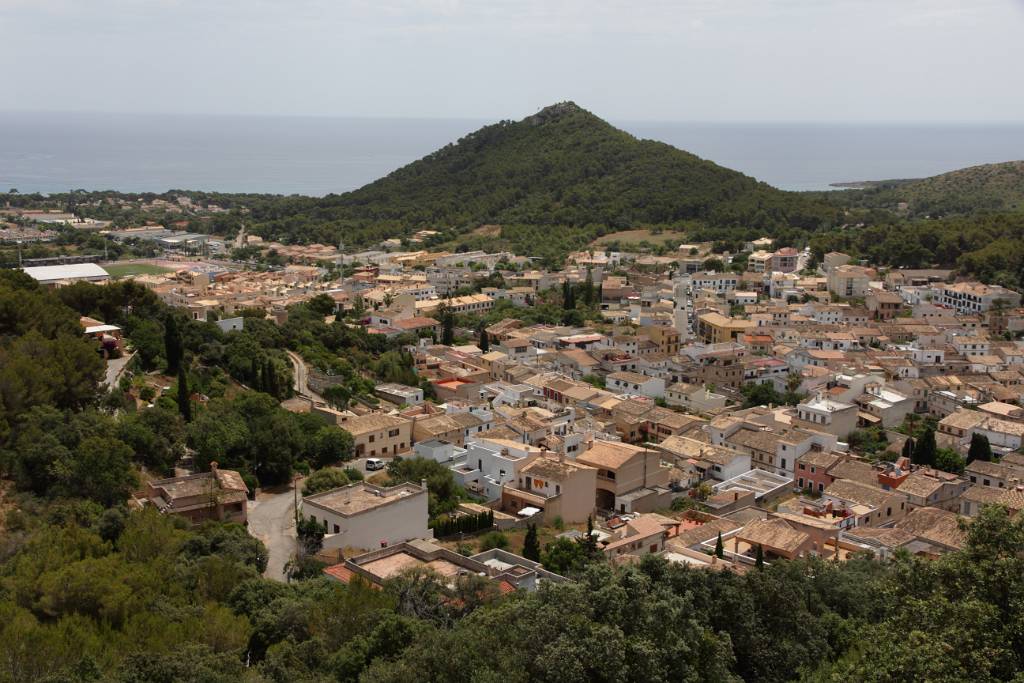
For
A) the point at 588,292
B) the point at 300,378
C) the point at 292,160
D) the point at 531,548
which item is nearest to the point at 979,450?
the point at 531,548

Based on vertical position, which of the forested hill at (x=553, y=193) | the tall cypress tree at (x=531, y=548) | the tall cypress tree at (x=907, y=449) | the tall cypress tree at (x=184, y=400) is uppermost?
the forested hill at (x=553, y=193)

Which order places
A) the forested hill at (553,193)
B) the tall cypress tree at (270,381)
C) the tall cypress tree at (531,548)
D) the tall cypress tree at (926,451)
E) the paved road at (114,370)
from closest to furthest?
1. the tall cypress tree at (531,548)
2. the paved road at (114,370)
3. the tall cypress tree at (926,451)
4. the tall cypress tree at (270,381)
5. the forested hill at (553,193)

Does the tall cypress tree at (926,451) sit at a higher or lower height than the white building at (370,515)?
lower

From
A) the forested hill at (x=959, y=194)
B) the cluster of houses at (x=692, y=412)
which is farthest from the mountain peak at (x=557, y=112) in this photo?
the cluster of houses at (x=692, y=412)

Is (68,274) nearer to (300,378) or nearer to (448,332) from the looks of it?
(448,332)

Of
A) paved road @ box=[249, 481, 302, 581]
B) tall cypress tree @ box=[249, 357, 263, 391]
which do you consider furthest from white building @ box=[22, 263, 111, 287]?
paved road @ box=[249, 481, 302, 581]

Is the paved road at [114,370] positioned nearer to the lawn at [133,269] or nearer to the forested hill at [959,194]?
the lawn at [133,269]

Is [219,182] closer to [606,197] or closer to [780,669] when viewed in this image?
[606,197]

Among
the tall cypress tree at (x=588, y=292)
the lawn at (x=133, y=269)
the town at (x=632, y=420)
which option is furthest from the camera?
the lawn at (x=133, y=269)
